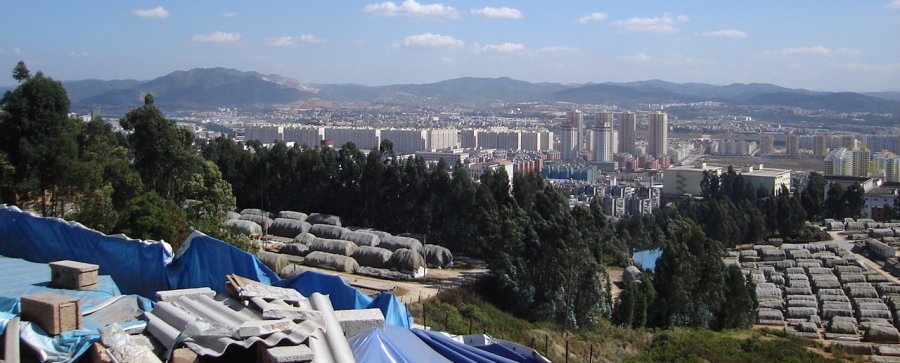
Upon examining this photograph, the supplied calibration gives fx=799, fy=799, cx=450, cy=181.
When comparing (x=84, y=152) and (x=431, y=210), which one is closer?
(x=84, y=152)

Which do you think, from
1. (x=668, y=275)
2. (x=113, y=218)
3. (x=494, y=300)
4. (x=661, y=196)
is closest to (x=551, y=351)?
(x=494, y=300)

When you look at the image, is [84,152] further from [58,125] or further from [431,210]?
[431,210]

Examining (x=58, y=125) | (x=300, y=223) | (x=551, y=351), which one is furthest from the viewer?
(x=300, y=223)

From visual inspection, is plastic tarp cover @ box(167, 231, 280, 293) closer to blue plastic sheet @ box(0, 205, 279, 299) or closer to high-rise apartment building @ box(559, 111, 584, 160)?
blue plastic sheet @ box(0, 205, 279, 299)

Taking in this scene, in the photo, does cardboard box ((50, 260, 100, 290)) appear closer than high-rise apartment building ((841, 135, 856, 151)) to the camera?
Yes

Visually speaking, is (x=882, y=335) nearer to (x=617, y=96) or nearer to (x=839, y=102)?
(x=839, y=102)

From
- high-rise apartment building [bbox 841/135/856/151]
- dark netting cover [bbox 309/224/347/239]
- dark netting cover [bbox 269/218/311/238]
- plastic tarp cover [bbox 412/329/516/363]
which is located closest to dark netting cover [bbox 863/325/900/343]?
dark netting cover [bbox 309/224/347/239]
